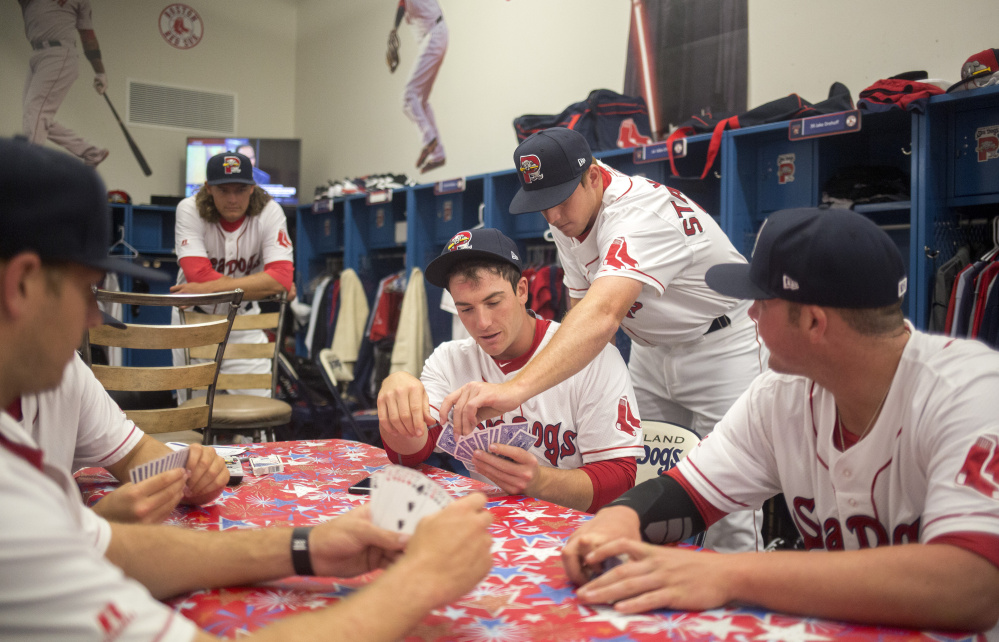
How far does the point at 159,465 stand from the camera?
137 cm

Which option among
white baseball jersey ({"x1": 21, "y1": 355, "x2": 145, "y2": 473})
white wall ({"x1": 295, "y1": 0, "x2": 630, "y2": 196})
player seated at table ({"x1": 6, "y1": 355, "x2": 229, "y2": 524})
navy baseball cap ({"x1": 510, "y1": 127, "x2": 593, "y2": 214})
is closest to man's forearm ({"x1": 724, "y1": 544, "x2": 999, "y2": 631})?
player seated at table ({"x1": 6, "y1": 355, "x2": 229, "y2": 524})

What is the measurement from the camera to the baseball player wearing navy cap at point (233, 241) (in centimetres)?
362

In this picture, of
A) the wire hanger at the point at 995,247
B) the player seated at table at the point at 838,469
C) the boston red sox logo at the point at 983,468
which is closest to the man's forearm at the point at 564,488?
the player seated at table at the point at 838,469

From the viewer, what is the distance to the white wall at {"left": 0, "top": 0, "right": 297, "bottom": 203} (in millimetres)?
6754

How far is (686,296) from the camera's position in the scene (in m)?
2.42

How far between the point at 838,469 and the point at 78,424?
148cm

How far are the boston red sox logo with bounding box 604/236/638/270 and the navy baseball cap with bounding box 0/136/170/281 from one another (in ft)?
4.73

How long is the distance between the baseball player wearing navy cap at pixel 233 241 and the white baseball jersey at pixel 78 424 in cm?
200

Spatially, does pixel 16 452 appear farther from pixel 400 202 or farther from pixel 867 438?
pixel 400 202

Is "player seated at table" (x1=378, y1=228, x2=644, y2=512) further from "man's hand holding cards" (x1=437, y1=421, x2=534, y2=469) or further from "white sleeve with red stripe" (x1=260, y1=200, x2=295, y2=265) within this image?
"white sleeve with red stripe" (x1=260, y1=200, x2=295, y2=265)

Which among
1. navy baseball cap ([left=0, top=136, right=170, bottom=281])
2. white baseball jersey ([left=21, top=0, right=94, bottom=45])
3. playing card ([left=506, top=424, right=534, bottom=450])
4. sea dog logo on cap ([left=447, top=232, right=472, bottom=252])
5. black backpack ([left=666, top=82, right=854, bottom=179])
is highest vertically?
white baseball jersey ([left=21, top=0, right=94, bottom=45])

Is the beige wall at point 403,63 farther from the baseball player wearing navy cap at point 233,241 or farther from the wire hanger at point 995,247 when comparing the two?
the baseball player wearing navy cap at point 233,241

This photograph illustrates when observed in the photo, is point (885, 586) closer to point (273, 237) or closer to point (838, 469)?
point (838, 469)

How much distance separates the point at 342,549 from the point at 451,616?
0.67 ft
